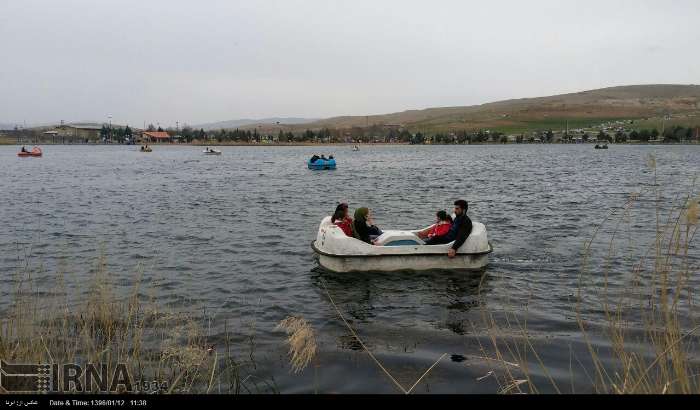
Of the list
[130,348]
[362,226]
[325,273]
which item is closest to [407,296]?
[362,226]

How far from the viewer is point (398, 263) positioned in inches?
545

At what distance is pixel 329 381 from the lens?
816 centimetres

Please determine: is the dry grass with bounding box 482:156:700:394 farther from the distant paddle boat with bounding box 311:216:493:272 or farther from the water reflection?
the distant paddle boat with bounding box 311:216:493:272

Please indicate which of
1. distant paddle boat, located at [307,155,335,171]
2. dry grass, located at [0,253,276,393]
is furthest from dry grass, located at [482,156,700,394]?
distant paddle boat, located at [307,155,335,171]

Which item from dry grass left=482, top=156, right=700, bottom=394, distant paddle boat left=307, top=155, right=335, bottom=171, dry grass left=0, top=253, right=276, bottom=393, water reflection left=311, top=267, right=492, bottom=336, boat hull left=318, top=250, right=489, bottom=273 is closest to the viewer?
dry grass left=482, top=156, right=700, bottom=394

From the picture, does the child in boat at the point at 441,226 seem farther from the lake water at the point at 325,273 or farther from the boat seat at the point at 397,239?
the lake water at the point at 325,273

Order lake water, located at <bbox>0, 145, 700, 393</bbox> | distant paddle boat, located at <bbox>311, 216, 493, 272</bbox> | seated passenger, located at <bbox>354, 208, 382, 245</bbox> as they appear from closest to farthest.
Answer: lake water, located at <bbox>0, 145, 700, 393</bbox> < distant paddle boat, located at <bbox>311, 216, 493, 272</bbox> < seated passenger, located at <bbox>354, 208, 382, 245</bbox>

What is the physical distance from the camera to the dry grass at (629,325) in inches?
193

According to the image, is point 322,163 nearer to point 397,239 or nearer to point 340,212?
point 340,212

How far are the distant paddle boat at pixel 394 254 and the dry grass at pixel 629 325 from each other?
9.03 ft

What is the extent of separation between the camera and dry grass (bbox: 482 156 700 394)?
4895 millimetres

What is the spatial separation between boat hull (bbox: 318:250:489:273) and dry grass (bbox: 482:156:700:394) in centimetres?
277

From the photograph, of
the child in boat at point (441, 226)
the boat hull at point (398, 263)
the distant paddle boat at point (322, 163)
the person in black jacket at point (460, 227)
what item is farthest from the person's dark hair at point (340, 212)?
the distant paddle boat at point (322, 163)
